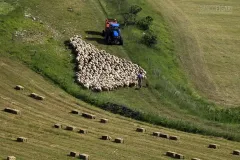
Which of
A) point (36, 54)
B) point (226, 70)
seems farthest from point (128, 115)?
point (226, 70)

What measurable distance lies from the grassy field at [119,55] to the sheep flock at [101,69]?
0.99m

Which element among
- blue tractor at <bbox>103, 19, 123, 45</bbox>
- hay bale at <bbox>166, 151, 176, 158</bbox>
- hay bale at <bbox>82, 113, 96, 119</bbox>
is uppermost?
blue tractor at <bbox>103, 19, 123, 45</bbox>

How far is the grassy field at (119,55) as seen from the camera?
57.2 meters

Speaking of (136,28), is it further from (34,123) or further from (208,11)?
(34,123)

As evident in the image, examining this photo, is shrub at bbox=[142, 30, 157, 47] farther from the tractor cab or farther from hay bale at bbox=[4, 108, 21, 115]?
hay bale at bbox=[4, 108, 21, 115]

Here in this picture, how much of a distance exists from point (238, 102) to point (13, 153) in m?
34.0

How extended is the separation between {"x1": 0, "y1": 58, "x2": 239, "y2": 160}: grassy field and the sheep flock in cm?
420

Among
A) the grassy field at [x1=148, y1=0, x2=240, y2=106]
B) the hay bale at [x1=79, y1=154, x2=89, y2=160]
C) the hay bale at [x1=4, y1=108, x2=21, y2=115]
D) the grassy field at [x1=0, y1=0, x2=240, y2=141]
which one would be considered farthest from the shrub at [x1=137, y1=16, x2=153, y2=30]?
the hay bale at [x1=79, y1=154, x2=89, y2=160]

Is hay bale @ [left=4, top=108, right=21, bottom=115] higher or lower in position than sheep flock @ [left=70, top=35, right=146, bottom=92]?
lower

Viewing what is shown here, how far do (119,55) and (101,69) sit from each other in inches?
261

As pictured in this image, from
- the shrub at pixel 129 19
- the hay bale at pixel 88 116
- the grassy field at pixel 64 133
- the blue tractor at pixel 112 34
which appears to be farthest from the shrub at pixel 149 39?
the hay bale at pixel 88 116

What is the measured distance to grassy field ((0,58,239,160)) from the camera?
41.9 meters

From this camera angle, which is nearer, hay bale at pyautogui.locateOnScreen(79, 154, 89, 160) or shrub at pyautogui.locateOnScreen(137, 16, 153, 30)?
hay bale at pyautogui.locateOnScreen(79, 154, 89, 160)

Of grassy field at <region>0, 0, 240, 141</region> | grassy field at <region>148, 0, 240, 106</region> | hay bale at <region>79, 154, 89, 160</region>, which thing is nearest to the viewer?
hay bale at <region>79, 154, 89, 160</region>
